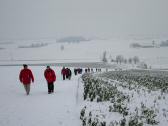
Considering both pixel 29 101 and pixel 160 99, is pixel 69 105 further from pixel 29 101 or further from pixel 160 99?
pixel 160 99

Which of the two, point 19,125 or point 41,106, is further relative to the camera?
point 41,106

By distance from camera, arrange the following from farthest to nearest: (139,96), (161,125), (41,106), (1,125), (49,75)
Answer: (139,96)
(49,75)
(41,106)
(161,125)
(1,125)

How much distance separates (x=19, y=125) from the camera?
7500 mm

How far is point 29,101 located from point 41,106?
4.22 feet

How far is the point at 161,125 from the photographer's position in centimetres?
935

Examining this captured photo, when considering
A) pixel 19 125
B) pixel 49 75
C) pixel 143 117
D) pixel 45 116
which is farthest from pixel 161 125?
pixel 49 75

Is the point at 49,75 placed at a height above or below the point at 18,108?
above

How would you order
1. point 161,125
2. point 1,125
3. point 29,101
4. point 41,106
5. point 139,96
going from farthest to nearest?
1. point 139,96
2. point 29,101
3. point 41,106
4. point 161,125
5. point 1,125

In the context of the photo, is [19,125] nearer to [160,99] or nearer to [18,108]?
[18,108]

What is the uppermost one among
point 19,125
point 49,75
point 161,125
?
point 49,75

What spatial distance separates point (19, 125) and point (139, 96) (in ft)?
29.1

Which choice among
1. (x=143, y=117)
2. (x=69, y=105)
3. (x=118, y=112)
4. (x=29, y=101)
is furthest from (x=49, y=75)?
(x=143, y=117)

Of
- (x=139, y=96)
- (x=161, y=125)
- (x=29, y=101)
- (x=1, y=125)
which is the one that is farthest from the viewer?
(x=139, y=96)

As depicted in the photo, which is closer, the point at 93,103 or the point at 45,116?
the point at 45,116
